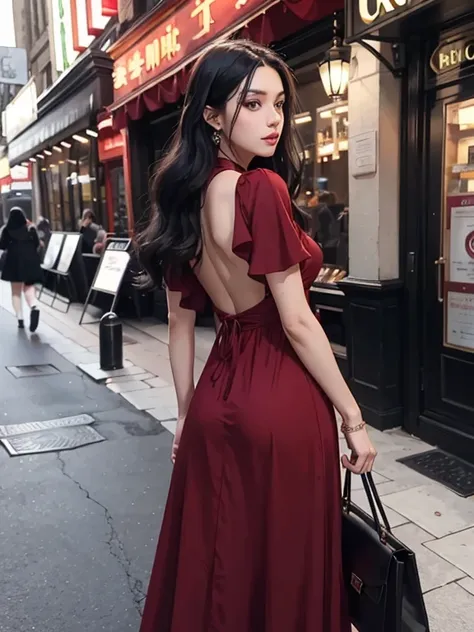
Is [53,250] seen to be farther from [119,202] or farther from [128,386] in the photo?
[128,386]

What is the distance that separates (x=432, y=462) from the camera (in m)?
4.46

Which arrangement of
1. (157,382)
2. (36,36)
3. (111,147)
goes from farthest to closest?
(36,36) → (111,147) → (157,382)

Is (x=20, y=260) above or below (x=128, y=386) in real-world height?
above

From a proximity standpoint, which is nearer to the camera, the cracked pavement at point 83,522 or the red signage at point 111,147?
the cracked pavement at point 83,522

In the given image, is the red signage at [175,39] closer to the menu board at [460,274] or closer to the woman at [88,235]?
the menu board at [460,274]

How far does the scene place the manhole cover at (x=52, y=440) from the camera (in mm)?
4969

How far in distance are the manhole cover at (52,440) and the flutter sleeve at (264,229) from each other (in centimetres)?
374

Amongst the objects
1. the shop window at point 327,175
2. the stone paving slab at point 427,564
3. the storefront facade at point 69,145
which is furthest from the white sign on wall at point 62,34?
the stone paving slab at point 427,564

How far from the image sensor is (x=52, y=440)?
204 inches

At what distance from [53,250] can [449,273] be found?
10.6 m

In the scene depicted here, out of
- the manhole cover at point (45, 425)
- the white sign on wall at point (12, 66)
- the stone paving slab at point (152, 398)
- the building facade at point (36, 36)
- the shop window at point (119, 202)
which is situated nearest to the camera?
the manhole cover at point (45, 425)

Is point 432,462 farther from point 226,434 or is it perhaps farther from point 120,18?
point 120,18

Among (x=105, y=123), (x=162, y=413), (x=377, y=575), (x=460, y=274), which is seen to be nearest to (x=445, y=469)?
(x=460, y=274)

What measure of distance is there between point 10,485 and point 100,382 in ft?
8.80
